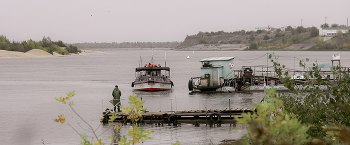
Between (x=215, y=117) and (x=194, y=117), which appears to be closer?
(x=215, y=117)

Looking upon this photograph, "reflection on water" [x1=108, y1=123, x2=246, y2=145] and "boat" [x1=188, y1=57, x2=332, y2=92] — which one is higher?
"boat" [x1=188, y1=57, x2=332, y2=92]


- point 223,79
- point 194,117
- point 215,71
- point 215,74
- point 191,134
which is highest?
point 215,71

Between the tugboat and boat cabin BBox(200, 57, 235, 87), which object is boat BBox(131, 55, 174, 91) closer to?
the tugboat

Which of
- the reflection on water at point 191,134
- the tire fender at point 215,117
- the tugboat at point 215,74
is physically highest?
the tugboat at point 215,74

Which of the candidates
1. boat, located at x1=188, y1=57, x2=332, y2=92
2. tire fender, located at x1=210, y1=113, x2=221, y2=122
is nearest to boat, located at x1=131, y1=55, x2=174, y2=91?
boat, located at x1=188, y1=57, x2=332, y2=92

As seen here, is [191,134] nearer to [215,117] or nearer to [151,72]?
[215,117]

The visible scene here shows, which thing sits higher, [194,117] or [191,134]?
[194,117]

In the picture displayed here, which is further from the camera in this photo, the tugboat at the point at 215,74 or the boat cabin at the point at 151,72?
the boat cabin at the point at 151,72

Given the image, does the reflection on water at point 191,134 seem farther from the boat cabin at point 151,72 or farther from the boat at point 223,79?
the boat cabin at point 151,72

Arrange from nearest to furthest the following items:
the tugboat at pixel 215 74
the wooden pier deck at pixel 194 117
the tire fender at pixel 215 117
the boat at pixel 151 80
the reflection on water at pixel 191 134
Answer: the reflection on water at pixel 191 134
the tire fender at pixel 215 117
the wooden pier deck at pixel 194 117
the tugboat at pixel 215 74
the boat at pixel 151 80

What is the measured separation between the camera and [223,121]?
26156mm

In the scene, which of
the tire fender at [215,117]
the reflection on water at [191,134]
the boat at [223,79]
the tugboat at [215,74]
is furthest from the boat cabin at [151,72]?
the tire fender at [215,117]

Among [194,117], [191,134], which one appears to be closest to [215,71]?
[194,117]

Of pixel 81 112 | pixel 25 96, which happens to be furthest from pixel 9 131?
pixel 25 96
